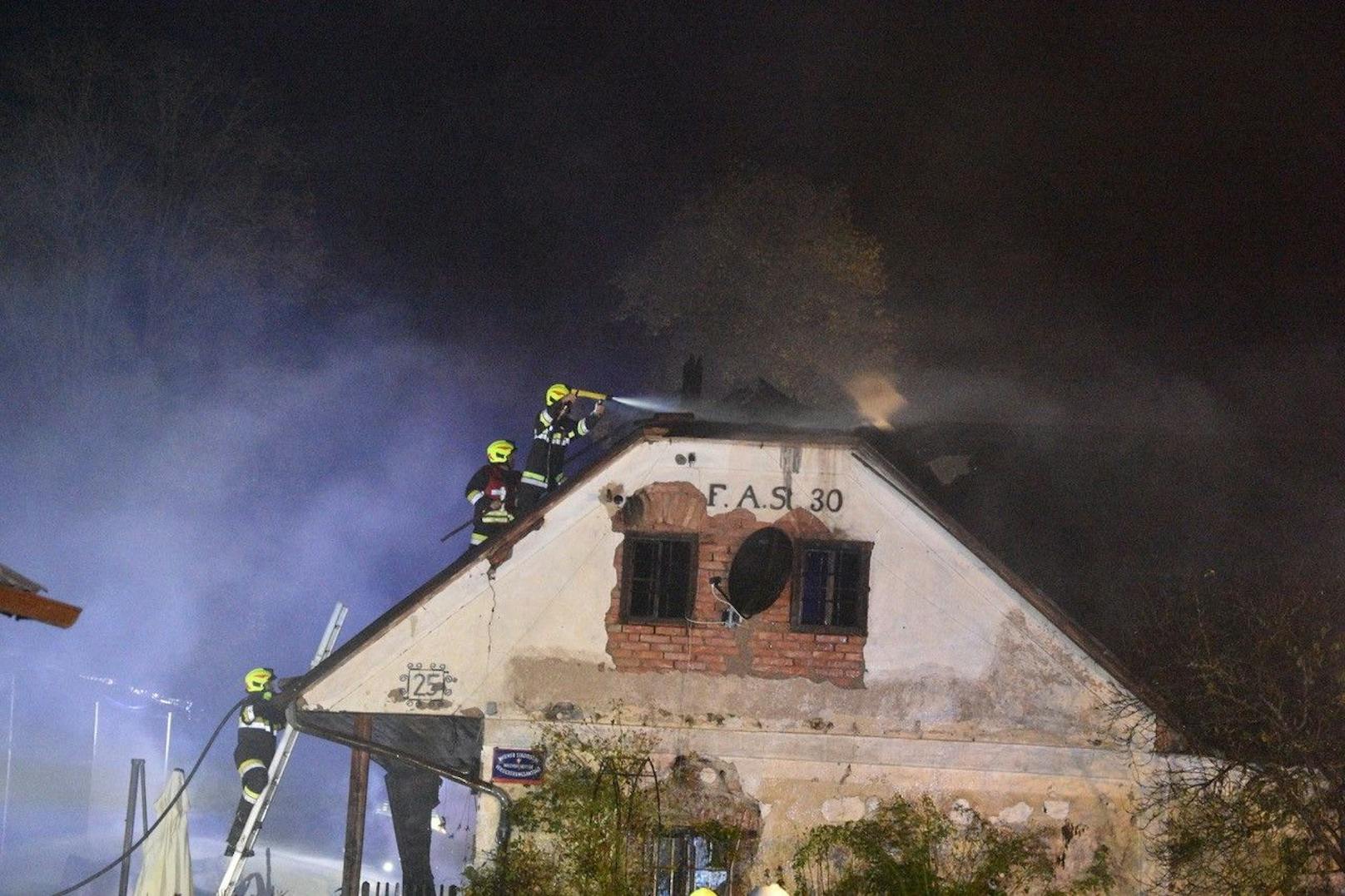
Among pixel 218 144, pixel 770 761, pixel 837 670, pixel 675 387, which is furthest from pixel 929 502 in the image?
pixel 218 144

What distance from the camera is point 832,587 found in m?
12.8

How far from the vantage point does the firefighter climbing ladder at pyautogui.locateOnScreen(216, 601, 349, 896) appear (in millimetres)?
13016

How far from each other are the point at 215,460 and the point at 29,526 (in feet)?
14.2

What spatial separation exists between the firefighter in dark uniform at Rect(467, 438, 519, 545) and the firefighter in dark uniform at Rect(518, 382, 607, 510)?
6.7 inches

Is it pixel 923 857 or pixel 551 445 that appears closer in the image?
pixel 923 857

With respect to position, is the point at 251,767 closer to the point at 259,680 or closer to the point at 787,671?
the point at 259,680

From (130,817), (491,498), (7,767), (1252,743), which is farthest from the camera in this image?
(7,767)

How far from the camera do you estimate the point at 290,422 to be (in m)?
33.5

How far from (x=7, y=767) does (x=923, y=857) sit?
1803 cm

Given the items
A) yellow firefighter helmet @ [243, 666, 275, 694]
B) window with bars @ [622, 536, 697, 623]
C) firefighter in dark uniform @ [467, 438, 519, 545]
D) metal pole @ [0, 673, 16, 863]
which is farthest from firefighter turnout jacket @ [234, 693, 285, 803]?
metal pole @ [0, 673, 16, 863]

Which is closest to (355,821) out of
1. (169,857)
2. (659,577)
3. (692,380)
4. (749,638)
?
(169,857)

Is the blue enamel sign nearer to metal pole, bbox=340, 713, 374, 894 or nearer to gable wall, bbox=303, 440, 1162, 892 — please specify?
gable wall, bbox=303, 440, 1162, 892

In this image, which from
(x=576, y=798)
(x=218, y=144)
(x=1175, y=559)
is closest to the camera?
(x=576, y=798)

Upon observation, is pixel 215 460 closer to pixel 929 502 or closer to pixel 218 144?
pixel 218 144
